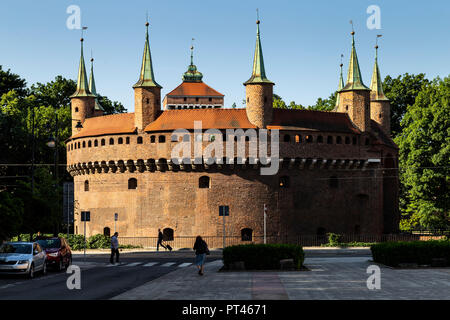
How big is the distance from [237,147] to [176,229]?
8.32m

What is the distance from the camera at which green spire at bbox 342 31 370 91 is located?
59.3 meters

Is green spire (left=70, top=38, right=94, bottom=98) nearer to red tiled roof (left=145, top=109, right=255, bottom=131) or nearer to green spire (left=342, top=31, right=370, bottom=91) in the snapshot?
red tiled roof (left=145, top=109, right=255, bottom=131)

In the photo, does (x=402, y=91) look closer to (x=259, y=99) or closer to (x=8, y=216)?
(x=259, y=99)

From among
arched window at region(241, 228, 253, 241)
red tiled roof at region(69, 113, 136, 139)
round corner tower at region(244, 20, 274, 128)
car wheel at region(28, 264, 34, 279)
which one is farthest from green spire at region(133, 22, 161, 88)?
car wheel at region(28, 264, 34, 279)

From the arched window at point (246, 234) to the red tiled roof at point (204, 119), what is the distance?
836 centimetres

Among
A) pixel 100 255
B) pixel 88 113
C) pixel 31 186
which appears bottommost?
pixel 100 255

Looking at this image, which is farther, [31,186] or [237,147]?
[237,147]

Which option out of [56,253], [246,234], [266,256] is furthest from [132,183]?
[266,256]

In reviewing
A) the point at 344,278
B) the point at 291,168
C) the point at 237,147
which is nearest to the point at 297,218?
the point at 291,168

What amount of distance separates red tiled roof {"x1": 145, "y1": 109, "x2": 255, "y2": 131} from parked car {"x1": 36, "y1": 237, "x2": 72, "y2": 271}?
2441 cm

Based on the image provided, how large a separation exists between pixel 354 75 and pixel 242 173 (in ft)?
45.4

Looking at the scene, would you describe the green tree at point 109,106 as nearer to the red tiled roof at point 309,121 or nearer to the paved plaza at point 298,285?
the red tiled roof at point 309,121

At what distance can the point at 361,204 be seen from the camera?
58.8 metres
